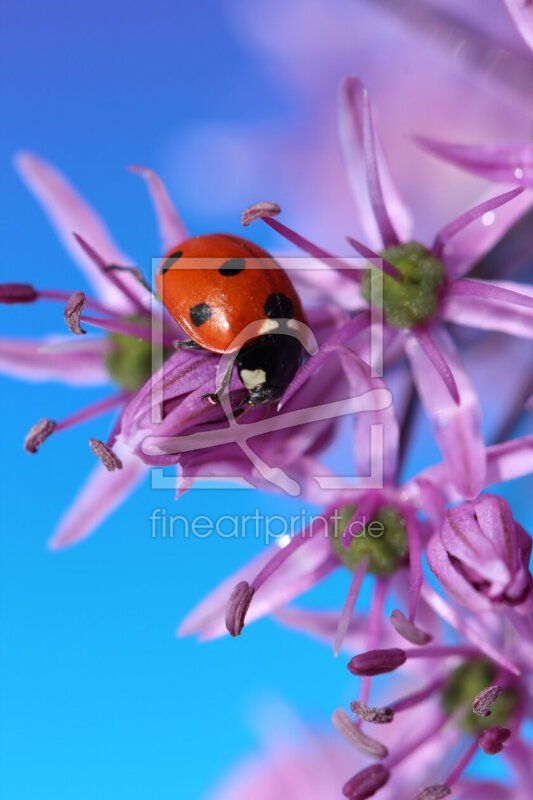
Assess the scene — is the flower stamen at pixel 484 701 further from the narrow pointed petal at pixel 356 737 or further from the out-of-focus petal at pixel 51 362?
the out-of-focus petal at pixel 51 362

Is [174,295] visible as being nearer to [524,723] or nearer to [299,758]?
[524,723]

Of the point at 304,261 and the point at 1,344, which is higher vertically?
the point at 1,344

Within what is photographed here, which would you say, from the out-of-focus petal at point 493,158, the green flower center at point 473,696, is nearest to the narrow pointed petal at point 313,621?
the green flower center at point 473,696

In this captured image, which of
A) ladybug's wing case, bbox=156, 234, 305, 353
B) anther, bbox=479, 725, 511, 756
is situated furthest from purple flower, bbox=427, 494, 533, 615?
ladybug's wing case, bbox=156, 234, 305, 353

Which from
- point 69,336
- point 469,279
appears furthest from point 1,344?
point 469,279

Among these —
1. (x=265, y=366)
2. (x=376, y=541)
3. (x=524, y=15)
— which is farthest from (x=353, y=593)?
(x=524, y=15)

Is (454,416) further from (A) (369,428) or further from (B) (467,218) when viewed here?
(B) (467,218)

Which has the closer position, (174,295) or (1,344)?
(174,295)

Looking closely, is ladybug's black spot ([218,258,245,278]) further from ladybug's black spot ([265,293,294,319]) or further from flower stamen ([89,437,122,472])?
flower stamen ([89,437,122,472])
